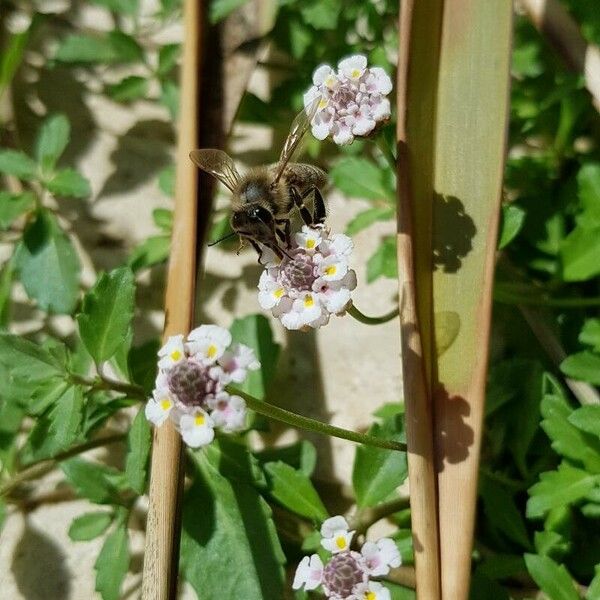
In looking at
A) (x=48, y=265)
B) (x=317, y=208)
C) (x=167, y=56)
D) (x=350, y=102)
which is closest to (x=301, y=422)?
(x=317, y=208)

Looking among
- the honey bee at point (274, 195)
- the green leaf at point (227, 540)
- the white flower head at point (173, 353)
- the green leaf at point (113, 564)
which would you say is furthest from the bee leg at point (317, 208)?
the green leaf at point (113, 564)

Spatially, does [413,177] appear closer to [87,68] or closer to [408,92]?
[408,92]

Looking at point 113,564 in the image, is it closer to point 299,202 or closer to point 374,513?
point 374,513

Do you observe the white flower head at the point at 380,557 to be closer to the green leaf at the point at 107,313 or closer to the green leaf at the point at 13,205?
the green leaf at the point at 107,313

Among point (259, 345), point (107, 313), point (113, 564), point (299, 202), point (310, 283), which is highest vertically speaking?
point (299, 202)

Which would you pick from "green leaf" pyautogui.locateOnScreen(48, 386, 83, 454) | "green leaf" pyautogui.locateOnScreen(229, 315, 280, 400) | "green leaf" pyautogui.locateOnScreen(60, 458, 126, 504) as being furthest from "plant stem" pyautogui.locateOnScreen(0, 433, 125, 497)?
"green leaf" pyautogui.locateOnScreen(229, 315, 280, 400)

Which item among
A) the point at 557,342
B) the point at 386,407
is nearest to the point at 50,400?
the point at 386,407
